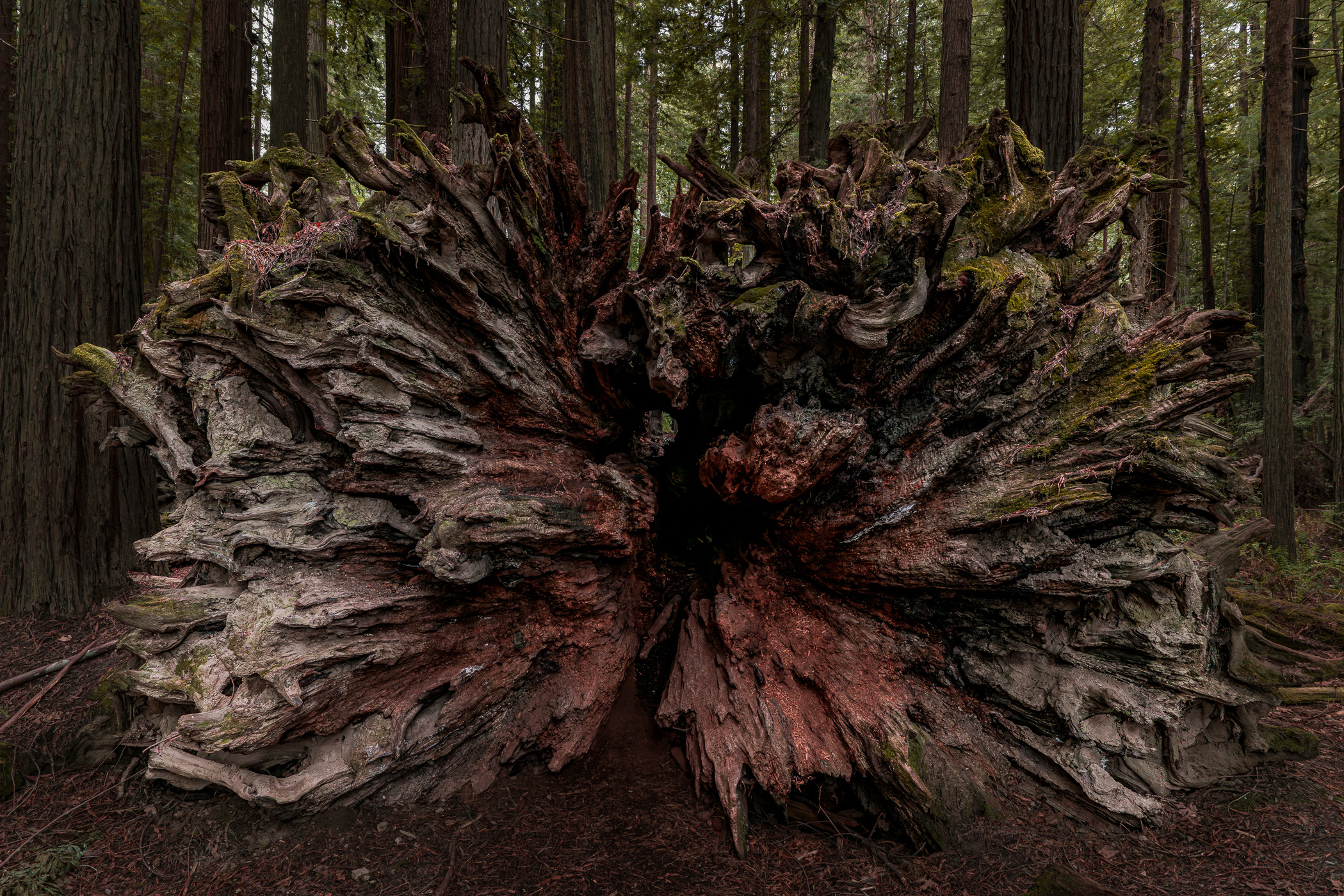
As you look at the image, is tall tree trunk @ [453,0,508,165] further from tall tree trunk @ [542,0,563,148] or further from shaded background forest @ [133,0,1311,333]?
tall tree trunk @ [542,0,563,148]

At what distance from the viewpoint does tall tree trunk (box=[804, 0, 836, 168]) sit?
986 centimetres

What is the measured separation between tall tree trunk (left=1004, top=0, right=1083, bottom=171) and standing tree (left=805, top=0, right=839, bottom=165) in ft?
14.4

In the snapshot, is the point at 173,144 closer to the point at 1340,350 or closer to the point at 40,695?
the point at 40,695

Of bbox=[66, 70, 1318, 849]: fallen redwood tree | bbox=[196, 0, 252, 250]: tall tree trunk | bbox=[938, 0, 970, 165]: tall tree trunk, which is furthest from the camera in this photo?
bbox=[196, 0, 252, 250]: tall tree trunk

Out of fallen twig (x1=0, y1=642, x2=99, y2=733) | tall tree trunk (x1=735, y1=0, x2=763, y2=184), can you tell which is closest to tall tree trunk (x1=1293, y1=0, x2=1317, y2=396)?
tall tree trunk (x1=735, y1=0, x2=763, y2=184)

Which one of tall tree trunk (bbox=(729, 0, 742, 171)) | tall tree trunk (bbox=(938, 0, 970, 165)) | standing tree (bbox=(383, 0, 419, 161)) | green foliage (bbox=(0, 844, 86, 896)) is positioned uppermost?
tall tree trunk (bbox=(729, 0, 742, 171))

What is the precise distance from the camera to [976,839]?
3066mm

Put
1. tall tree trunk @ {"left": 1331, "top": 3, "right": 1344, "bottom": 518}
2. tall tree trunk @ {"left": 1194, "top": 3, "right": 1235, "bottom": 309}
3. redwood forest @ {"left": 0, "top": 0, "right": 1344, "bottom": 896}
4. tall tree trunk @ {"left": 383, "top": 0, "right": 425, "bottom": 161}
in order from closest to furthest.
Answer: redwood forest @ {"left": 0, "top": 0, "right": 1344, "bottom": 896}
tall tree trunk @ {"left": 1331, "top": 3, "right": 1344, "bottom": 518}
tall tree trunk @ {"left": 383, "top": 0, "right": 425, "bottom": 161}
tall tree trunk @ {"left": 1194, "top": 3, "right": 1235, "bottom": 309}

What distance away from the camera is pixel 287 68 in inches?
285

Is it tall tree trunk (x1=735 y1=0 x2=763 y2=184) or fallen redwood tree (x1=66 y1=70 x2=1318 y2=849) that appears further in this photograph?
tall tree trunk (x1=735 y1=0 x2=763 y2=184)

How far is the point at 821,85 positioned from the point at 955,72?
3.91 m

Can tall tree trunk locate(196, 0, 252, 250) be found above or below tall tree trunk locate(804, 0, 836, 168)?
below

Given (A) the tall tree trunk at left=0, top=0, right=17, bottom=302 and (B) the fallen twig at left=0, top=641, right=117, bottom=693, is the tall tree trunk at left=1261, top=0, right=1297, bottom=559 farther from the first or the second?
(A) the tall tree trunk at left=0, top=0, right=17, bottom=302

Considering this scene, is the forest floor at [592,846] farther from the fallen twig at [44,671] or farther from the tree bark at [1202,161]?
the tree bark at [1202,161]
